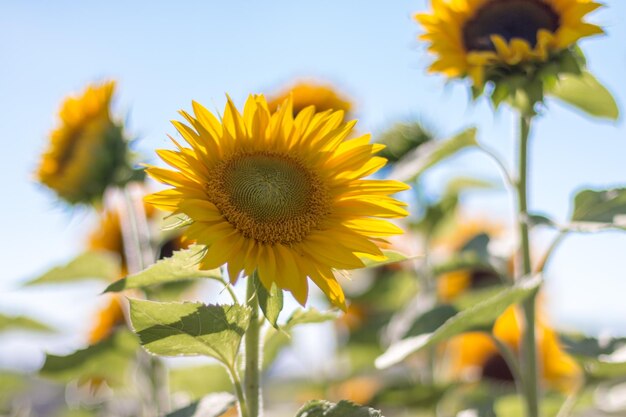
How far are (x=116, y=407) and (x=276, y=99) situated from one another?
1212 millimetres

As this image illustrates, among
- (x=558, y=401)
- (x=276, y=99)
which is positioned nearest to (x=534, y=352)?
(x=558, y=401)

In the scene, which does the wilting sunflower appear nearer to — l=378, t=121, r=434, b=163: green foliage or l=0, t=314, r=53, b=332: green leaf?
l=0, t=314, r=53, b=332: green leaf

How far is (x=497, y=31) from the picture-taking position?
1.88 metres

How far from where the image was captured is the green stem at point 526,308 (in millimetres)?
1778

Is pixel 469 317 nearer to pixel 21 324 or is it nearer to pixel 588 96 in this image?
pixel 588 96

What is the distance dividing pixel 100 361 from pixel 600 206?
1.27m

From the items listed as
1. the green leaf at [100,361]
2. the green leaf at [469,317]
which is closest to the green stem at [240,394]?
the green leaf at [469,317]

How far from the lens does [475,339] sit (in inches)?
123

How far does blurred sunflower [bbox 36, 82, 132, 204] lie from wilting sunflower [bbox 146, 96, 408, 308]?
97 cm

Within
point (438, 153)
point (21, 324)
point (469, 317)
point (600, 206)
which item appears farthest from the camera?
point (21, 324)

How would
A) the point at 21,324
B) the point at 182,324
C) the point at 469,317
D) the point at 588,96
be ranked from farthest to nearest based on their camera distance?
1. the point at 21,324
2. the point at 588,96
3. the point at 469,317
4. the point at 182,324

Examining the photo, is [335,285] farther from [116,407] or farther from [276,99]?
[116,407]

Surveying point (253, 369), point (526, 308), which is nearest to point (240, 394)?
point (253, 369)

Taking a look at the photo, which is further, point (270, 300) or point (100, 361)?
point (100, 361)
